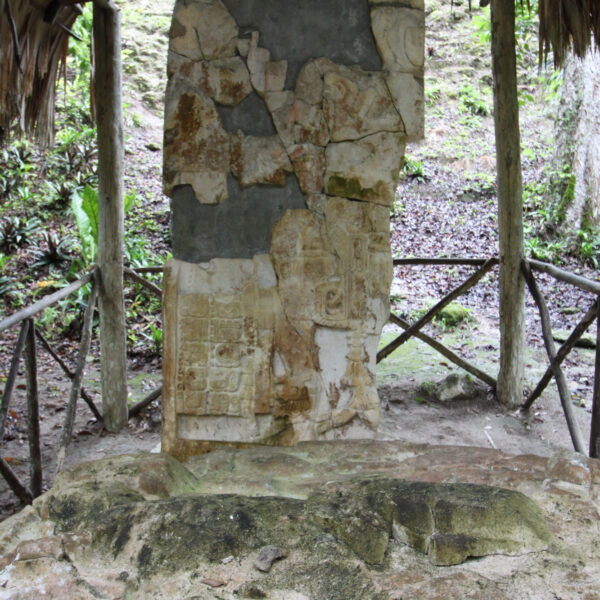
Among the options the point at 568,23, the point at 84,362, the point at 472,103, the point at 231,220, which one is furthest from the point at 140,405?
the point at 472,103

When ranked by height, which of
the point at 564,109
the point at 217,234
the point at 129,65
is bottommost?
the point at 217,234

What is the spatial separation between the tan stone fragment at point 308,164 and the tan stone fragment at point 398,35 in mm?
504

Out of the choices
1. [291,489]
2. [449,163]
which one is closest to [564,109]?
[449,163]

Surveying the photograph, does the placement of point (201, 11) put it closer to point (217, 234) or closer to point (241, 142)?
point (241, 142)

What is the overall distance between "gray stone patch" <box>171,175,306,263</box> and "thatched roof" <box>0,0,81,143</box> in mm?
1396

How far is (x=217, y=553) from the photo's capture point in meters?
1.58

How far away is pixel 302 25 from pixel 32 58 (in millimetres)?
2060

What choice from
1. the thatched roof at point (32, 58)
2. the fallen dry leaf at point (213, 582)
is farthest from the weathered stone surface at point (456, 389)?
the fallen dry leaf at point (213, 582)

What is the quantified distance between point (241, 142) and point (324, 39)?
594mm

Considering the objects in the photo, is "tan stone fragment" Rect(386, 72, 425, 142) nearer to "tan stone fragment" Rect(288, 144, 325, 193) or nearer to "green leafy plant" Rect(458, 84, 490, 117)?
"tan stone fragment" Rect(288, 144, 325, 193)

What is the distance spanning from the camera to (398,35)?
2.91 meters

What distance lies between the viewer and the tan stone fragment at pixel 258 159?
2939mm

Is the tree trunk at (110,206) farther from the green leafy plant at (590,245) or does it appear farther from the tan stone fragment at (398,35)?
the green leafy plant at (590,245)

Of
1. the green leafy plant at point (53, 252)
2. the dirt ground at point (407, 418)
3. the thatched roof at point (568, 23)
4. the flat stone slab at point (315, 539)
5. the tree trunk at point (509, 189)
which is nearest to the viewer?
the flat stone slab at point (315, 539)
